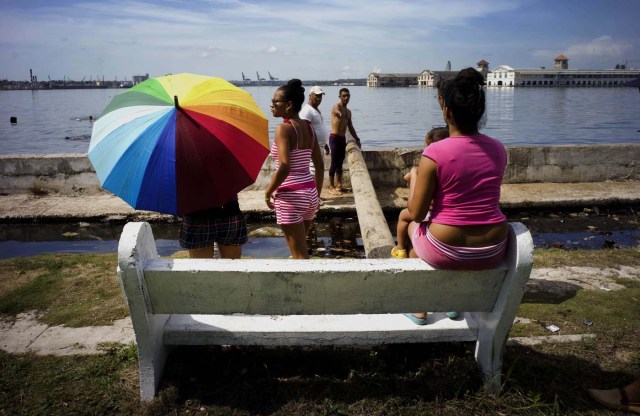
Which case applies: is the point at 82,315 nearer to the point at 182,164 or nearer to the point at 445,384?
the point at 182,164

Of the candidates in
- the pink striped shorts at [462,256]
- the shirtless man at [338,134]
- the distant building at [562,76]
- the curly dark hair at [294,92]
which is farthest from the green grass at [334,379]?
the distant building at [562,76]

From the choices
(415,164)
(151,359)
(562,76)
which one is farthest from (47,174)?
(562,76)

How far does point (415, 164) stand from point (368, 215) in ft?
13.1

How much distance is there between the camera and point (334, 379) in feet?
8.55

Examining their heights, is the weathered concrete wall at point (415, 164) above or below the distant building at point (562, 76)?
below

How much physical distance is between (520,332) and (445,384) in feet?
3.43

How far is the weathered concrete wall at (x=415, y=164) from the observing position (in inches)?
334

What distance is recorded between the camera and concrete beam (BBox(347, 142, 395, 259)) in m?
3.95

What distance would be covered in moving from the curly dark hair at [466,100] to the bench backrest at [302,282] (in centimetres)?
57

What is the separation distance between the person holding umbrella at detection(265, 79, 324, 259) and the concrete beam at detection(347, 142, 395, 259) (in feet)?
2.14

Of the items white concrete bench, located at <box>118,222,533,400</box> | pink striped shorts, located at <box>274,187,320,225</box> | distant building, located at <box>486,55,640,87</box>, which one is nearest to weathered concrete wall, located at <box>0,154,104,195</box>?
pink striped shorts, located at <box>274,187,320,225</box>

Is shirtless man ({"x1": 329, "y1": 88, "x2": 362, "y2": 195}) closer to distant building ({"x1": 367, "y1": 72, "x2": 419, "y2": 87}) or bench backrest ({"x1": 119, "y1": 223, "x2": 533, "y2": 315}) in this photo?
bench backrest ({"x1": 119, "y1": 223, "x2": 533, "y2": 315})

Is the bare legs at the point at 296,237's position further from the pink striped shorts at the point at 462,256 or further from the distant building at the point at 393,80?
the distant building at the point at 393,80

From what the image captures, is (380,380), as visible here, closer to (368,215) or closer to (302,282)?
(302,282)
